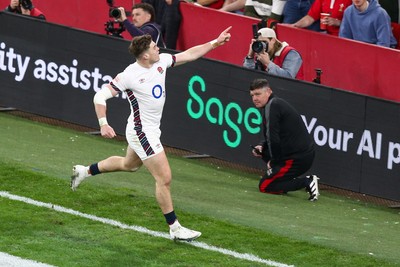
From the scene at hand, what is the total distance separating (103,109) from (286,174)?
3257mm

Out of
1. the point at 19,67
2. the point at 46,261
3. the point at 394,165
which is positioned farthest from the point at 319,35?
the point at 46,261

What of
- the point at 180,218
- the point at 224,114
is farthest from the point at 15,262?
the point at 224,114

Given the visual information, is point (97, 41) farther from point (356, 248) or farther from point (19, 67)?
point (356, 248)

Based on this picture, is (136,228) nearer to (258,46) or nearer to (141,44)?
(141,44)

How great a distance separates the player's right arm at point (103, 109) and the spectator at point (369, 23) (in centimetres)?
443

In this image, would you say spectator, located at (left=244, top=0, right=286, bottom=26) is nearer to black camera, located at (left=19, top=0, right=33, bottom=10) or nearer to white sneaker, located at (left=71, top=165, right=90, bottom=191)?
black camera, located at (left=19, top=0, right=33, bottom=10)

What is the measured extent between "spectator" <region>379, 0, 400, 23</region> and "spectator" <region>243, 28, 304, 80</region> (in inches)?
71.8

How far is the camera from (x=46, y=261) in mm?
11094

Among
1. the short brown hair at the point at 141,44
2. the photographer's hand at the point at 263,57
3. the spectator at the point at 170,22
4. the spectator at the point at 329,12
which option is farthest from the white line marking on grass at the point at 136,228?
the spectator at the point at 329,12

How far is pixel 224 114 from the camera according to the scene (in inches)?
619

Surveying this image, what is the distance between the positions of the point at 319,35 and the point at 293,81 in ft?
3.65

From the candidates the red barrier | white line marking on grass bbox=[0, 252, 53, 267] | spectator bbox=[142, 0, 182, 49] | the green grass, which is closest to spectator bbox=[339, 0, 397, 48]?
the red barrier

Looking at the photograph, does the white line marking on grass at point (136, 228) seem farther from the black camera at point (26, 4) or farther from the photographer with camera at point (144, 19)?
the black camera at point (26, 4)

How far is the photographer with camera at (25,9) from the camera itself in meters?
18.0
